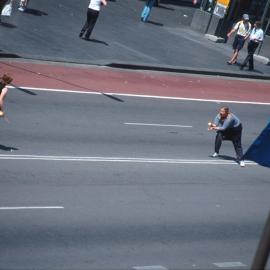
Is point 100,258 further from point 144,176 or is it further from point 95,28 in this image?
point 95,28

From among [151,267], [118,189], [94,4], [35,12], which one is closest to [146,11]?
[35,12]

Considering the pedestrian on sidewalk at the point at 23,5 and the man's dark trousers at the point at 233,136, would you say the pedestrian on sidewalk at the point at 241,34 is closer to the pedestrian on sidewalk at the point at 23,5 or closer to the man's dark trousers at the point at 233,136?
the pedestrian on sidewalk at the point at 23,5

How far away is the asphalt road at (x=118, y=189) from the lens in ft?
43.1

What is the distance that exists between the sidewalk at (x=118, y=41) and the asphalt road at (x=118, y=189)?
506 cm

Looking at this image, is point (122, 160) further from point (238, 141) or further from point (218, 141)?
point (238, 141)

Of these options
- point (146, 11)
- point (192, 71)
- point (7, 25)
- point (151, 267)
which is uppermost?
point (151, 267)

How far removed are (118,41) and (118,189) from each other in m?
17.4

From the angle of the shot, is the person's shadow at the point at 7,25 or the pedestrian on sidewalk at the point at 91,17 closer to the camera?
the person's shadow at the point at 7,25

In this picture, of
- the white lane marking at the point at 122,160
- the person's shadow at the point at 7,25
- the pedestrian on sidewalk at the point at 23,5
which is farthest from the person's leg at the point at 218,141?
the pedestrian on sidewalk at the point at 23,5

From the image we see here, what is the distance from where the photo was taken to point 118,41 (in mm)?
33375

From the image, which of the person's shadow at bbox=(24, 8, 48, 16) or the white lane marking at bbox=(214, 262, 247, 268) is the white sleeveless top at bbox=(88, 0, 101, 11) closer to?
the person's shadow at bbox=(24, 8, 48, 16)

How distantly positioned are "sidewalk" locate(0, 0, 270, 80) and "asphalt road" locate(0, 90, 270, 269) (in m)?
5.06

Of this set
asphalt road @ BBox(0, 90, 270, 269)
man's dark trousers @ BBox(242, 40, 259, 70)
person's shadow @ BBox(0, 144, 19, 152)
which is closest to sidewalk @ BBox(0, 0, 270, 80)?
man's dark trousers @ BBox(242, 40, 259, 70)

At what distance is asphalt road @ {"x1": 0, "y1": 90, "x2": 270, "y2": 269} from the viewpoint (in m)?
13.1
